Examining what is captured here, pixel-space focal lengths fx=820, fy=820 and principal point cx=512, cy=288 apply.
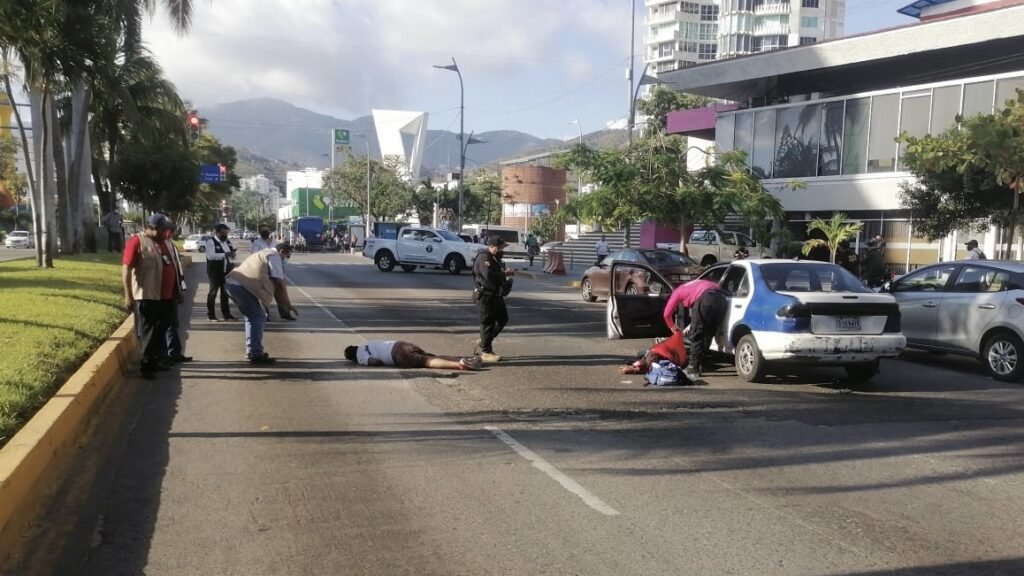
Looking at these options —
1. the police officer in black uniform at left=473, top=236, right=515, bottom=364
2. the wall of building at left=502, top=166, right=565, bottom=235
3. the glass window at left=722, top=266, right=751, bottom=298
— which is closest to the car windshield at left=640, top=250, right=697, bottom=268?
the glass window at left=722, top=266, right=751, bottom=298

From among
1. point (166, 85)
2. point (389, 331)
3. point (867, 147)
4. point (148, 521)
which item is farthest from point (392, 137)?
point (148, 521)

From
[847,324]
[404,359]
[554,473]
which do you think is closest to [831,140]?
[847,324]

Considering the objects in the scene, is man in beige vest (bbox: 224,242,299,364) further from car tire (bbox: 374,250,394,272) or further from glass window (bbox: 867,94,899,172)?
glass window (bbox: 867,94,899,172)

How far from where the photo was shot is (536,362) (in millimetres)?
10742

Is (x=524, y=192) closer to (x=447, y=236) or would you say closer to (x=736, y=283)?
(x=447, y=236)

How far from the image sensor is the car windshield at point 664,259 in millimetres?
19969

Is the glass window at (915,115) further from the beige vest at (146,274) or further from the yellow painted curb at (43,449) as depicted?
the yellow painted curb at (43,449)

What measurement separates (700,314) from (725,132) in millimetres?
27530

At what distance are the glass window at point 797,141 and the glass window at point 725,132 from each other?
250 centimetres

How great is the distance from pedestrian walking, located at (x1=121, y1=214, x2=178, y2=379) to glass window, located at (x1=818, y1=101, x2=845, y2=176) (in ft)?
87.0

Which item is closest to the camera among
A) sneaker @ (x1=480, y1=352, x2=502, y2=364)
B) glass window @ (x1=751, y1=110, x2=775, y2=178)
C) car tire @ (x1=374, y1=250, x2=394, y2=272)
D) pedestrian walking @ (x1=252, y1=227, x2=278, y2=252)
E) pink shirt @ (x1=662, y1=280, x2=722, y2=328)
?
pink shirt @ (x1=662, y1=280, x2=722, y2=328)

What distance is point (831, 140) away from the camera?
30.4 metres

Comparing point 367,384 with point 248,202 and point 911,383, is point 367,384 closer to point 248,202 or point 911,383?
point 911,383

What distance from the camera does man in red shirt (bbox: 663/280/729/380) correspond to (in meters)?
9.59
